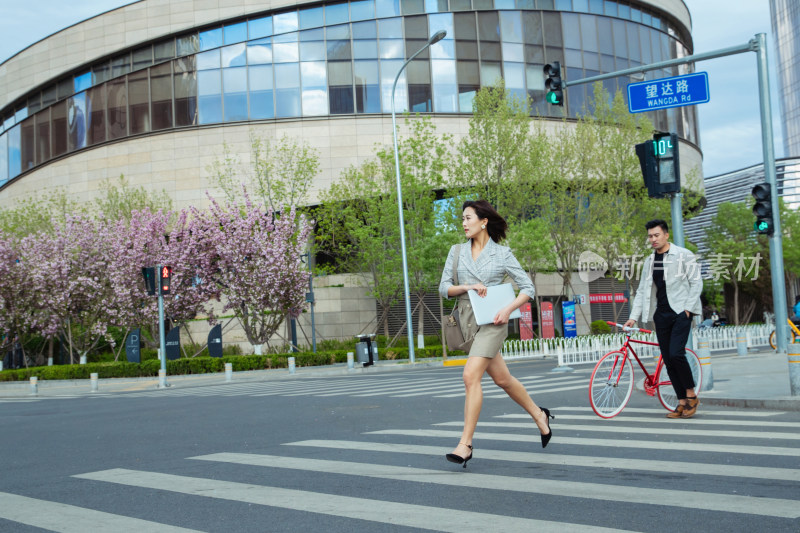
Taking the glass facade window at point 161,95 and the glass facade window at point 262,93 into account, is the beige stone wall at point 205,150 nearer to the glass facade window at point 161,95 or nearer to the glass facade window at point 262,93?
the glass facade window at point 262,93

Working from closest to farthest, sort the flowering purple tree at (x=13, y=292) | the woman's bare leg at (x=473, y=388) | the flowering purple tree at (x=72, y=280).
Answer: the woman's bare leg at (x=473, y=388) < the flowering purple tree at (x=72, y=280) < the flowering purple tree at (x=13, y=292)

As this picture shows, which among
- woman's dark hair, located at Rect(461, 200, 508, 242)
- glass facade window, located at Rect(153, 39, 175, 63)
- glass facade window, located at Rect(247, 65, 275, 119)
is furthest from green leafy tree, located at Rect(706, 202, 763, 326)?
woman's dark hair, located at Rect(461, 200, 508, 242)

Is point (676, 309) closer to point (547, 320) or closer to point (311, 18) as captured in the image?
point (547, 320)

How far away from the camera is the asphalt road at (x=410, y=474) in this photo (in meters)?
4.60

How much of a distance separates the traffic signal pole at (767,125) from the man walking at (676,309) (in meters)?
7.97

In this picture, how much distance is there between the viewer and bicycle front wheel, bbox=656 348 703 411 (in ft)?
30.8

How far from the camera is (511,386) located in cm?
673

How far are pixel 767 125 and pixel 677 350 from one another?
1262 cm

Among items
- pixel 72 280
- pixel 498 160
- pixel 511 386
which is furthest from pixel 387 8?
pixel 511 386

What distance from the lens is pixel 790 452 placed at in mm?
6312

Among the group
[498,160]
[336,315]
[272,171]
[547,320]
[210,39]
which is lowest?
[547,320]

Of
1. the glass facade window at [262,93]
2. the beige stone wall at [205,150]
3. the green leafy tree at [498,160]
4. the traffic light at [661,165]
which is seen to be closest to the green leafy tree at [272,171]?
the beige stone wall at [205,150]

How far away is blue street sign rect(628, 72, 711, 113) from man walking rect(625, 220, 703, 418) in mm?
5462

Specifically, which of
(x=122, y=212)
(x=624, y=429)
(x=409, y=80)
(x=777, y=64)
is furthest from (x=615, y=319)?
(x=777, y=64)
